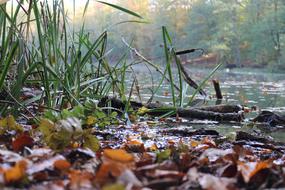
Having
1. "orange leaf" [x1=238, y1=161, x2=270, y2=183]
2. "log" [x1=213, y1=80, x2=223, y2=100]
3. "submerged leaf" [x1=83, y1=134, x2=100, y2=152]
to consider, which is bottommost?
"log" [x1=213, y1=80, x2=223, y2=100]

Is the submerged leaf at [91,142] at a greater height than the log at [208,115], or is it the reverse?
the submerged leaf at [91,142]

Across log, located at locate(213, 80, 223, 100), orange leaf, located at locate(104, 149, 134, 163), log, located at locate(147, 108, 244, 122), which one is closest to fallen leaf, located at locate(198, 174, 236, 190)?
orange leaf, located at locate(104, 149, 134, 163)

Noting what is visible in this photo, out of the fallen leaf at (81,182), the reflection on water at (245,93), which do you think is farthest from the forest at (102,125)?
the reflection on water at (245,93)

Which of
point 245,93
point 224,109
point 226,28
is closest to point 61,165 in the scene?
point 224,109

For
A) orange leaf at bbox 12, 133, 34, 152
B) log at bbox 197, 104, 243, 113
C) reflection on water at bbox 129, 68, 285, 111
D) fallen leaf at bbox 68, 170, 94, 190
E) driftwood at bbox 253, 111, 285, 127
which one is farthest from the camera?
reflection on water at bbox 129, 68, 285, 111

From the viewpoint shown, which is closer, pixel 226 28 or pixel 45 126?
pixel 45 126

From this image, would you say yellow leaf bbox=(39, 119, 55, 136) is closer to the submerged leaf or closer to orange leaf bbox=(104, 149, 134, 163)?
the submerged leaf

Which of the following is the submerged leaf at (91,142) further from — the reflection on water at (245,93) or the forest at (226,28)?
the forest at (226,28)

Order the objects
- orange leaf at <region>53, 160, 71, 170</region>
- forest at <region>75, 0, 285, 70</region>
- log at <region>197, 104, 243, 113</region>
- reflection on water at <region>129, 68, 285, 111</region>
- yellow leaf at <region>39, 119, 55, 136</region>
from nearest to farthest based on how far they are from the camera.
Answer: orange leaf at <region>53, 160, 71, 170</region> < yellow leaf at <region>39, 119, 55, 136</region> < log at <region>197, 104, 243, 113</region> < reflection on water at <region>129, 68, 285, 111</region> < forest at <region>75, 0, 285, 70</region>

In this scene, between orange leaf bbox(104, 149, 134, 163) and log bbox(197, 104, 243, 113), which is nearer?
orange leaf bbox(104, 149, 134, 163)

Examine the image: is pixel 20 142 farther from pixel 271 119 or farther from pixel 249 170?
pixel 271 119

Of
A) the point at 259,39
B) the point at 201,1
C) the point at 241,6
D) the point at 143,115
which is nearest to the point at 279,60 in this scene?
the point at 259,39

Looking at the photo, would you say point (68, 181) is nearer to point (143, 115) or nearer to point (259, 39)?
point (143, 115)

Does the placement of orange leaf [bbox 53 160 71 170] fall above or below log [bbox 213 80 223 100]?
above
